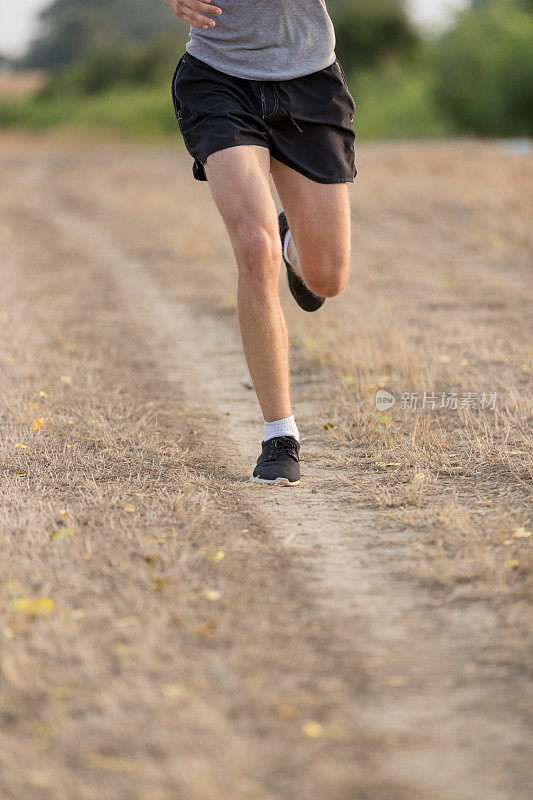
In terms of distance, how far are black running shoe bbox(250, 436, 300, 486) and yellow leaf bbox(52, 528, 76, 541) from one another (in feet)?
2.65

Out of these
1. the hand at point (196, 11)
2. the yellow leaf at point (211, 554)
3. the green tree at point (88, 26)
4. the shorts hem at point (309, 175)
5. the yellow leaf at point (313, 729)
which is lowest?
the green tree at point (88, 26)

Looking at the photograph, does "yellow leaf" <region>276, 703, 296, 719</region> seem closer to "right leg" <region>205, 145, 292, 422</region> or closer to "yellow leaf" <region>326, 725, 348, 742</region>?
"yellow leaf" <region>326, 725, 348, 742</region>

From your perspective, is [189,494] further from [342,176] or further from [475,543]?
[342,176]

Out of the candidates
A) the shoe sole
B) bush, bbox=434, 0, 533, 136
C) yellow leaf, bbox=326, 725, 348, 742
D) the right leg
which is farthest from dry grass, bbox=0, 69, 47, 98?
yellow leaf, bbox=326, 725, 348, 742

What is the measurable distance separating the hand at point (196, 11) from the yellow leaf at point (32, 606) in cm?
220

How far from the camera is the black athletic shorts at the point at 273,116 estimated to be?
3721 mm

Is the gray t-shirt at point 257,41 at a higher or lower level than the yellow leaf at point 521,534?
higher

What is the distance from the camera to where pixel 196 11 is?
379 cm

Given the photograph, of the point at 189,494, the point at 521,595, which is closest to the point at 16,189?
the point at 189,494

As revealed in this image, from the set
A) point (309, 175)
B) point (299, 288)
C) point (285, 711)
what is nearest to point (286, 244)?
point (299, 288)

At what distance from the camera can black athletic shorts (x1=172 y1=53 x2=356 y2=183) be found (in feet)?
12.2

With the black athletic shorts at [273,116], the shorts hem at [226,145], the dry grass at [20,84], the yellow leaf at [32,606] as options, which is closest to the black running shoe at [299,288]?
the black athletic shorts at [273,116]

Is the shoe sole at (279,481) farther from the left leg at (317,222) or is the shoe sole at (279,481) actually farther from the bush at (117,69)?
the bush at (117,69)

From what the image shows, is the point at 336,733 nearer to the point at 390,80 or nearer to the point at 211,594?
the point at 211,594
